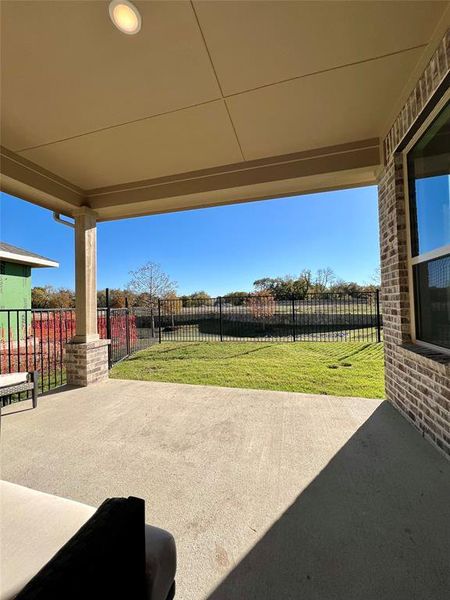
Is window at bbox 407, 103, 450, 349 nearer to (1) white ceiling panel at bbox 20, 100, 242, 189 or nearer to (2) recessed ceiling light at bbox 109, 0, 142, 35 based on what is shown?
(1) white ceiling panel at bbox 20, 100, 242, 189

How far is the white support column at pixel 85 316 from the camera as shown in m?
4.08

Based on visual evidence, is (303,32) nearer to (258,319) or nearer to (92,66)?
(92,66)

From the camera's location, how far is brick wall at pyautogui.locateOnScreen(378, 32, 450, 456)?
2004 millimetres

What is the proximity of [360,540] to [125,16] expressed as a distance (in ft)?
10.3

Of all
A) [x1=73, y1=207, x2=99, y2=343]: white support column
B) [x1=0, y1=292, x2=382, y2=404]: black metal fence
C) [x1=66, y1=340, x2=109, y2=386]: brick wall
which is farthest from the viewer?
[x1=0, y1=292, x2=382, y2=404]: black metal fence

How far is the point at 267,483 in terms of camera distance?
72.6 inches

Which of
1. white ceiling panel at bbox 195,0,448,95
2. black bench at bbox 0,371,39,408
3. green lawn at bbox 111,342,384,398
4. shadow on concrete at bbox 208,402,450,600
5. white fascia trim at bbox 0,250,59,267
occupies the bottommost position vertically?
shadow on concrete at bbox 208,402,450,600

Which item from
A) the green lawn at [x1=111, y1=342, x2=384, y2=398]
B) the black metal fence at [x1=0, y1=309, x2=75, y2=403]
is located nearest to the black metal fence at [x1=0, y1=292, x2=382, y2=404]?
the green lawn at [x1=111, y1=342, x2=384, y2=398]

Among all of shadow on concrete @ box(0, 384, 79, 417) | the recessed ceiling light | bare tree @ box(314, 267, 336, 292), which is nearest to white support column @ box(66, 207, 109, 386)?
shadow on concrete @ box(0, 384, 79, 417)

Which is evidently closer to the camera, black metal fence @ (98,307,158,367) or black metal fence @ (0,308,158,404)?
black metal fence @ (0,308,158,404)

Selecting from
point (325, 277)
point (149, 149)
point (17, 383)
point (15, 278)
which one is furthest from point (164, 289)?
point (325, 277)

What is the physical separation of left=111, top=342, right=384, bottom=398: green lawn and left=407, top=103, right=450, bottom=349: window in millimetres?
1425

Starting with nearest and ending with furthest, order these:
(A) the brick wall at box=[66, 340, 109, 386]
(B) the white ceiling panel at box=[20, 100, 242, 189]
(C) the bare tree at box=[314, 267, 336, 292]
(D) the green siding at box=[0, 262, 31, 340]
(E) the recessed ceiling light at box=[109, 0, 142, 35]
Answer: (E) the recessed ceiling light at box=[109, 0, 142, 35]
(B) the white ceiling panel at box=[20, 100, 242, 189]
(A) the brick wall at box=[66, 340, 109, 386]
(D) the green siding at box=[0, 262, 31, 340]
(C) the bare tree at box=[314, 267, 336, 292]

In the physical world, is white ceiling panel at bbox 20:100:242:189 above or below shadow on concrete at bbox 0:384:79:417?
above
